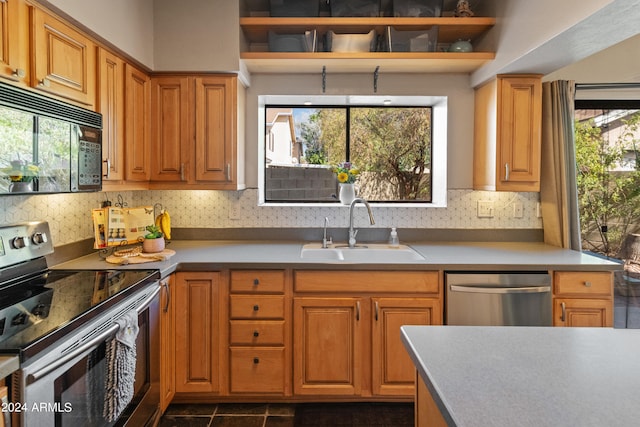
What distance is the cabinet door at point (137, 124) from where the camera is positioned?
7.75 ft

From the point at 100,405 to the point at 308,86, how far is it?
2.32 meters

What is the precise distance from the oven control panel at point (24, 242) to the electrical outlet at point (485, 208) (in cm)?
273

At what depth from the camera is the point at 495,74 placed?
102 inches

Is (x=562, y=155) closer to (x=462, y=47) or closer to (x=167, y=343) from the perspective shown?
(x=462, y=47)

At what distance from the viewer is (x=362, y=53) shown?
2.61 m

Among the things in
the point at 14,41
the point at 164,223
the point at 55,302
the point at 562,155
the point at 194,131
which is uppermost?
the point at 14,41

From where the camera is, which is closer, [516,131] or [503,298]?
[503,298]

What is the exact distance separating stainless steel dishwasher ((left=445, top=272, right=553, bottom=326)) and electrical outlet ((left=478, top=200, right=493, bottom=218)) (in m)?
0.80

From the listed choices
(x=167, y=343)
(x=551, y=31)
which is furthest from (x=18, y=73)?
(x=551, y=31)

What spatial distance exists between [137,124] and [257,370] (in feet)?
5.46

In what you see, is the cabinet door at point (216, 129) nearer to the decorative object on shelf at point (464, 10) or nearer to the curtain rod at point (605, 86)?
the decorative object on shelf at point (464, 10)

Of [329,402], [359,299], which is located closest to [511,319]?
[359,299]

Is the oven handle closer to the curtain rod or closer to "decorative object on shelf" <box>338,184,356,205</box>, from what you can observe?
"decorative object on shelf" <box>338,184,356,205</box>

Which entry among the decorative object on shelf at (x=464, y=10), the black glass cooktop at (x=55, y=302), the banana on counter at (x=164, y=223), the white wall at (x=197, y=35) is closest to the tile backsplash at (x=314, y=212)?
the banana on counter at (x=164, y=223)
